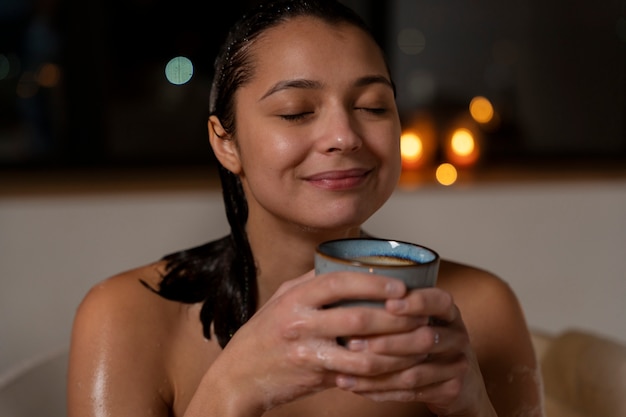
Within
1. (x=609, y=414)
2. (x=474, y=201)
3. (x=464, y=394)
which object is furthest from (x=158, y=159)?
(x=464, y=394)

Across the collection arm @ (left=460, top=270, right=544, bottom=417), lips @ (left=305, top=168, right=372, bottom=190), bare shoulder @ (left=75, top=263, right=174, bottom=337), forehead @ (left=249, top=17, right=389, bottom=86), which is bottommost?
arm @ (left=460, top=270, right=544, bottom=417)

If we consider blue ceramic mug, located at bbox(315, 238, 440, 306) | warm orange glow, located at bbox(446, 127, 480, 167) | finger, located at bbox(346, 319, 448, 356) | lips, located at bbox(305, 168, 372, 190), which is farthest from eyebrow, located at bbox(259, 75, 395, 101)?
warm orange glow, located at bbox(446, 127, 480, 167)

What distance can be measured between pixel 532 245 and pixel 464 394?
6.77 feet

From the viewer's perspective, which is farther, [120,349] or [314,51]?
[120,349]

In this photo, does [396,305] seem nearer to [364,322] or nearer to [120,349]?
[364,322]

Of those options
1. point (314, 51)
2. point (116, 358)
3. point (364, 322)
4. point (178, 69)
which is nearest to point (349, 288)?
point (364, 322)

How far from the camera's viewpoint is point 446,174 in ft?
9.61

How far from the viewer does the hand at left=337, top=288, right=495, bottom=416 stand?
782mm

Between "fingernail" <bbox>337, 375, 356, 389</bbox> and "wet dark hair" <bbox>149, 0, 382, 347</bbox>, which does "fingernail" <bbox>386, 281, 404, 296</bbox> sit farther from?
"wet dark hair" <bbox>149, 0, 382, 347</bbox>


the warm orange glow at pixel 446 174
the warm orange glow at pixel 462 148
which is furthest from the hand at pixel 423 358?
the warm orange glow at pixel 462 148

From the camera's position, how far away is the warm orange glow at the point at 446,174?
289cm

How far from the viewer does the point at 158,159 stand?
2.85 m

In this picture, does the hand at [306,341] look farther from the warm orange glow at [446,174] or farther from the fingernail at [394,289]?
the warm orange glow at [446,174]

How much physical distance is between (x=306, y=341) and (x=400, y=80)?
2232mm
